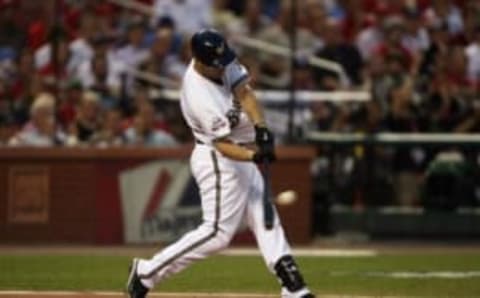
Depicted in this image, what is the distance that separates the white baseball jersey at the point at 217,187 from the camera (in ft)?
30.3

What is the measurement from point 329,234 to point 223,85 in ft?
24.2

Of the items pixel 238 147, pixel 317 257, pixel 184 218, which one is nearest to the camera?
pixel 238 147

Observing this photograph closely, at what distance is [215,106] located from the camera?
9273 mm

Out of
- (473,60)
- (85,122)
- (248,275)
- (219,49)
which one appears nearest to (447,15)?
(473,60)

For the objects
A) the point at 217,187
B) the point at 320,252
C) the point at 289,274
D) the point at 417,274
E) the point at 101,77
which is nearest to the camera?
the point at 289,274

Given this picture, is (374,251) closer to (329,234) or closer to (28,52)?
(329,234)

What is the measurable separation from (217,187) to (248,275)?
341 centimetres

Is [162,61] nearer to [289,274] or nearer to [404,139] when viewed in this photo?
[404,139]

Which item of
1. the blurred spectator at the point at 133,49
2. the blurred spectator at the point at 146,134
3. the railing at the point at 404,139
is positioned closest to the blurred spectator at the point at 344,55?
the railing at the point at 404,139

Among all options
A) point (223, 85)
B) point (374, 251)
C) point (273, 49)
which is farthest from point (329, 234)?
point (223, 85)

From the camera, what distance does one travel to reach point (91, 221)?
16.3 meters

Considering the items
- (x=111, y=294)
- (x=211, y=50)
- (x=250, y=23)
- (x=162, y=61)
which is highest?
(x=211, y=50)

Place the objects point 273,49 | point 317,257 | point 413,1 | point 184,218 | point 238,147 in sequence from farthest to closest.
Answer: point 413,1
point 273,49
point 184,218
point 317,257
point 238,147

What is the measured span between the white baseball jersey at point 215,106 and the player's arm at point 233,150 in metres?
0.05
